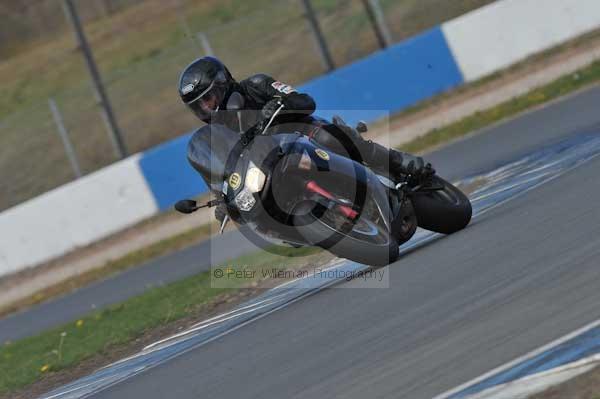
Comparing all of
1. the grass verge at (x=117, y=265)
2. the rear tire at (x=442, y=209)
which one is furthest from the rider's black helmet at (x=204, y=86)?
the grass verge at (x=117, y=265)

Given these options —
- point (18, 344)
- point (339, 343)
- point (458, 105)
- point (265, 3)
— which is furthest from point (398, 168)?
point (265, 3)

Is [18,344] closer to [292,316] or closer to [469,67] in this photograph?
[292,316]

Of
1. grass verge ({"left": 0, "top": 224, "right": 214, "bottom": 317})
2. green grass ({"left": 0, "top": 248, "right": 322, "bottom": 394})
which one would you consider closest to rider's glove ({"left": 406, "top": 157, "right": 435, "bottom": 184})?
green grass ({"left": 0, "top": 248, "right": 322, "bottom": 394})

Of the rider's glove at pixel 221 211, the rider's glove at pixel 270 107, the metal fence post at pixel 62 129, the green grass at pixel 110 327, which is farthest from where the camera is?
the metal fence post at pixel 62 129

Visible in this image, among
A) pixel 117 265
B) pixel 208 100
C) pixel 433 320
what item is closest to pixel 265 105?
pixel 208 100

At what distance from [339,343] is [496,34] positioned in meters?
13.6

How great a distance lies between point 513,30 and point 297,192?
40.8 ft

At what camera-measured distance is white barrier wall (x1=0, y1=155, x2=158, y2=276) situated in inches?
714

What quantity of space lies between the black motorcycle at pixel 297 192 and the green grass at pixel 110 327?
2.88m

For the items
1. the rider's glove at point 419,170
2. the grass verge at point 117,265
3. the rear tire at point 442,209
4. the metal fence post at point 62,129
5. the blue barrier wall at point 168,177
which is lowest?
the grass verge at point 117,265

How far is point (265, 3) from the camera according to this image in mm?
32594

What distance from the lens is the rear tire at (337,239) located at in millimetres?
7289

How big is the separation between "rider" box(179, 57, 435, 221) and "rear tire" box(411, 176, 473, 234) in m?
0.17

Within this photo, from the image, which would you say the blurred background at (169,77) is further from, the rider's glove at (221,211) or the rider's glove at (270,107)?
the rider's glove at (270,107)
